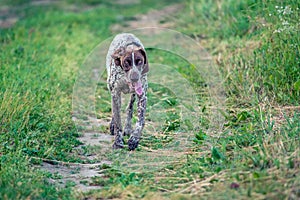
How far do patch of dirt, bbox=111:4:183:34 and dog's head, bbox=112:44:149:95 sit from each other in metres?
6.24

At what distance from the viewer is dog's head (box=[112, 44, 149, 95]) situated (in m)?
6.73

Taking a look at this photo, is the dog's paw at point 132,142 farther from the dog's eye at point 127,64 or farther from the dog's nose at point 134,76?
the dog's eye at point 127,64

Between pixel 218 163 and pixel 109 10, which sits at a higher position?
pixel 109 10

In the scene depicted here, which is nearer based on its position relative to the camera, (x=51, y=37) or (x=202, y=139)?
(x=202, y=139)

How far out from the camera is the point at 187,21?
12.9m

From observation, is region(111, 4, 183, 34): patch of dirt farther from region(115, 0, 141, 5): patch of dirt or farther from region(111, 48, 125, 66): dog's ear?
Result: region(111, 48, 125, 66): dog's ear

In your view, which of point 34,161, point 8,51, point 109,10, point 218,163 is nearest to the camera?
point 218,163

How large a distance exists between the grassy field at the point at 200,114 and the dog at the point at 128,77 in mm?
282

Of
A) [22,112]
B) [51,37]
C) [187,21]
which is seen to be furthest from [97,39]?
[22,112]

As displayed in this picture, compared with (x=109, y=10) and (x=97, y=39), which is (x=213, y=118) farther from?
(x=109, y=10)

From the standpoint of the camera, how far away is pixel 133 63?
22.1 ft

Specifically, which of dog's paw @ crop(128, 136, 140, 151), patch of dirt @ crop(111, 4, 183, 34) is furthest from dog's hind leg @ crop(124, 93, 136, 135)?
patch of dirt @ crop(111, 4, 183, 34)

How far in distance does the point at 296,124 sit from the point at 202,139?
112cm

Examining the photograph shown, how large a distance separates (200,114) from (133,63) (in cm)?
149
